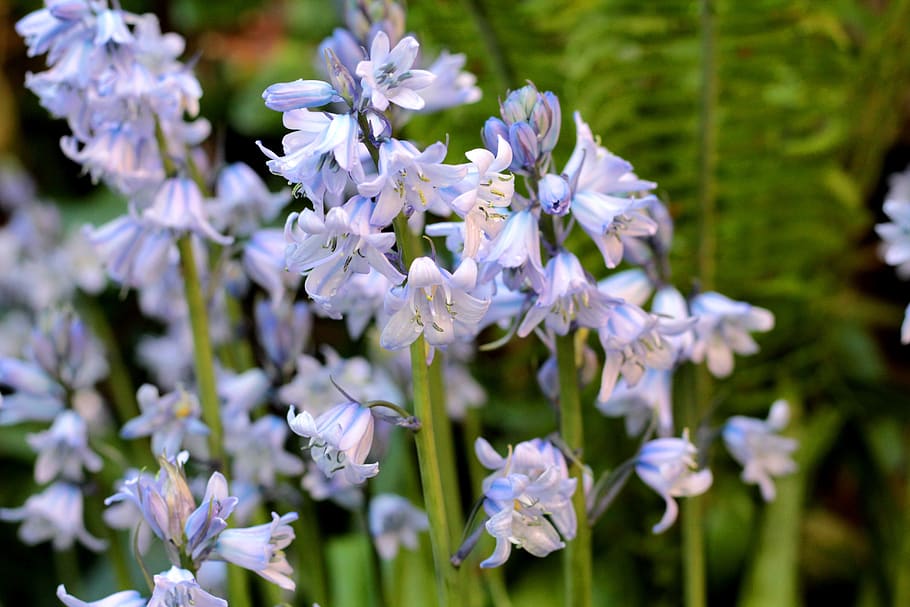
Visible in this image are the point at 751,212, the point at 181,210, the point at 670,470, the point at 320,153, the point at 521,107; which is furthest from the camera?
the point at 751,212

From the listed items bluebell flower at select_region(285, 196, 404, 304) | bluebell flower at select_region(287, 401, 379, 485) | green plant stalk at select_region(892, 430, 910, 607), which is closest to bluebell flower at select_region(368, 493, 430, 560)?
bluebell flower at select_region(287, 401, 379, 485)

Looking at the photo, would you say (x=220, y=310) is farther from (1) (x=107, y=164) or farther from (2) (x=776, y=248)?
(2) (x=776, y=248)

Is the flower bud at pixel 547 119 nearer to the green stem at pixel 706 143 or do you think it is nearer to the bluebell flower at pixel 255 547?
the bluebell flower at pixel 255 547

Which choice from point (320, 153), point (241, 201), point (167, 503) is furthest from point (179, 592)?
point (241, 201)

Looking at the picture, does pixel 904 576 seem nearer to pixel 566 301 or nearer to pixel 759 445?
pixel 759 445

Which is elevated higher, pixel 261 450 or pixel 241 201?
pixel 241 201

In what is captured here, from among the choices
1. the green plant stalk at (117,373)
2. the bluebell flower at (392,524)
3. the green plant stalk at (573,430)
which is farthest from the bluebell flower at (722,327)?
A: the green plant stalk at (117,373)

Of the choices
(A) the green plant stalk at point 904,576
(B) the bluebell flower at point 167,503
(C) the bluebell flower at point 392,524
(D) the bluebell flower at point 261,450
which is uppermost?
(B) the bluebell flower at point 167,503
